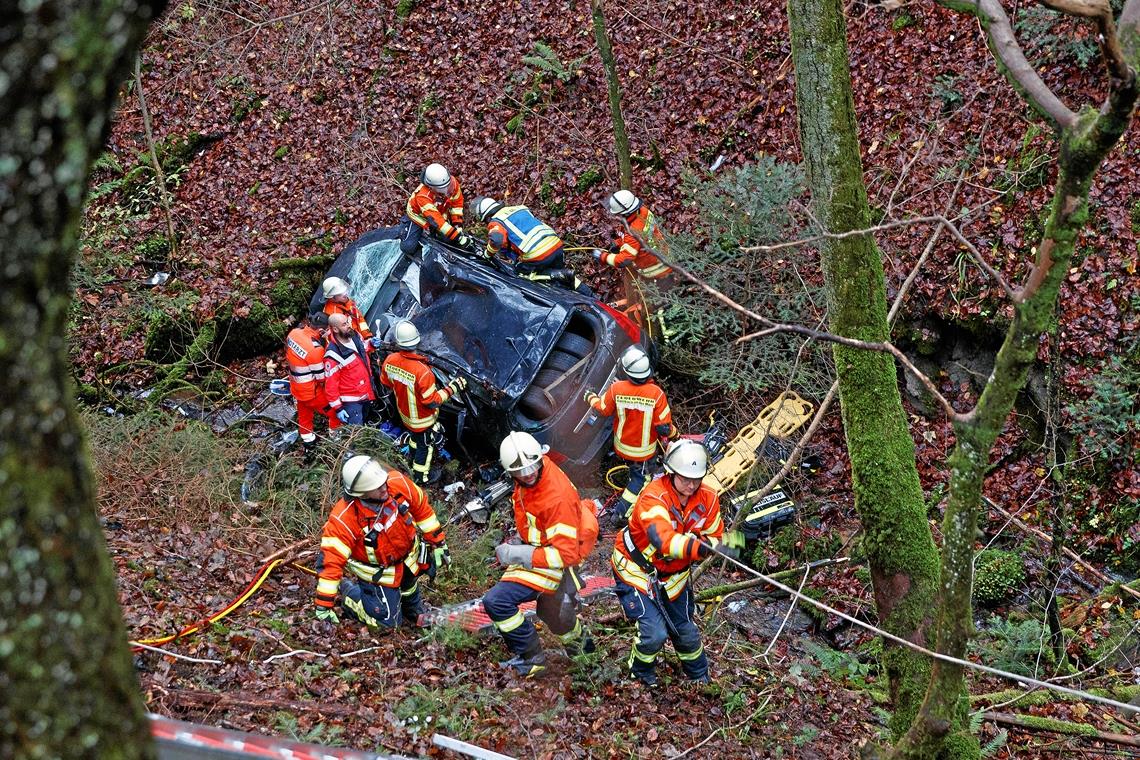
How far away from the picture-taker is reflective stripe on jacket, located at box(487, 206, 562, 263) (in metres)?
9.05

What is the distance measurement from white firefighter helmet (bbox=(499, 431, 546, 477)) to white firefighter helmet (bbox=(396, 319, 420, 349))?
2.39 meters

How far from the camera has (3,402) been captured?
156 centimetres

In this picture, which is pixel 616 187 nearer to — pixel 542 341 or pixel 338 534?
pixel 542 341

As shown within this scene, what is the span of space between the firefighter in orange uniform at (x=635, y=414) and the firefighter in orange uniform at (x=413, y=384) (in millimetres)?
1296

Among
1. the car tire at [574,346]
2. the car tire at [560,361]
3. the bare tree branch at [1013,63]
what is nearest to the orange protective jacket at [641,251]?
the car tire at [574,346]

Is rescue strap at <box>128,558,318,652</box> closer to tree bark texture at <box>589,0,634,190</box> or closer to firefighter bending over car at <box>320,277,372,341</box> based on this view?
firefighter bending over car at <box>320,277,372,341</box>

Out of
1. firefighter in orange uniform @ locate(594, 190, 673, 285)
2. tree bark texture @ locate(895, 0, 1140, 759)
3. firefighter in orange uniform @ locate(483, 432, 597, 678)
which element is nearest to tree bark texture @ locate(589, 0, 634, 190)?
firefighter in orange uniform @ locate(594, 190, 673, 285)

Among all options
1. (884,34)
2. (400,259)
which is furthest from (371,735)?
(884,34)

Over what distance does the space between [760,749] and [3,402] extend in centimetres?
523

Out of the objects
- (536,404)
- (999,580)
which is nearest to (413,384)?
(536,404)

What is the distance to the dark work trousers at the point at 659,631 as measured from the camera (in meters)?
6.19

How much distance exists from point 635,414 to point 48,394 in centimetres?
646

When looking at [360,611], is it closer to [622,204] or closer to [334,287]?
[334,287]

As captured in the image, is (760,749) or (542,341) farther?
(542,341)
